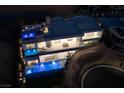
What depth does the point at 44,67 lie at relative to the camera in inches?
37.2

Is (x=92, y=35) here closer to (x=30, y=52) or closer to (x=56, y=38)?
(x=56, y=38)

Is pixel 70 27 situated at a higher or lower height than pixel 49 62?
higher

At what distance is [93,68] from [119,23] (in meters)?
0.21

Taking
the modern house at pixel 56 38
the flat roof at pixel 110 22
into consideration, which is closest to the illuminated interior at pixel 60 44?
the modern house at pixel 56 38

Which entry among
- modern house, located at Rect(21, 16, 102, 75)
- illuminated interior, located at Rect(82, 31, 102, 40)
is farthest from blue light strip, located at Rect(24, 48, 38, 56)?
illuminated interior, located at Rect(82, 31, 102, 40)

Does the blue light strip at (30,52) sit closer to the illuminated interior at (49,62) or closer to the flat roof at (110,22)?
the illuminated interior at (49,62)

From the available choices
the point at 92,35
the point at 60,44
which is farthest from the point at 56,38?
the point at 92,35

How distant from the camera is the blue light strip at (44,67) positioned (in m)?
0.93

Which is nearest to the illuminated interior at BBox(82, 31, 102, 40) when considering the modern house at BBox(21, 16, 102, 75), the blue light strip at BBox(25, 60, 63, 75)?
the modern house at BBox(21, 16, 102, 75)

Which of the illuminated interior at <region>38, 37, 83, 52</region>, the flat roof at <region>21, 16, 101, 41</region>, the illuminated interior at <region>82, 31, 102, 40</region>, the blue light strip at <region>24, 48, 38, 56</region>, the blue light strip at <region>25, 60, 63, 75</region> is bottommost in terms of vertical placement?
the blue light strip at <region>25, 60, 63, 75</region>

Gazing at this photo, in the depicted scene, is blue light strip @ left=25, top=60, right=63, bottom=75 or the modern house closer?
the modern house

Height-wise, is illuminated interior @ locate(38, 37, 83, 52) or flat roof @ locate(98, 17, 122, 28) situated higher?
flat roof @ locate(98, 17, 122, 28)

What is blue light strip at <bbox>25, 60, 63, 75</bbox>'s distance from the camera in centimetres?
93

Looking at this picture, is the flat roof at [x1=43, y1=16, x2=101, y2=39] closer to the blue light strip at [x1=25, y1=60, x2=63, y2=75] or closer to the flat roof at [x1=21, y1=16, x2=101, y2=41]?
the flat roof at [x1=21, y1=16, x2=101, y2=41]
